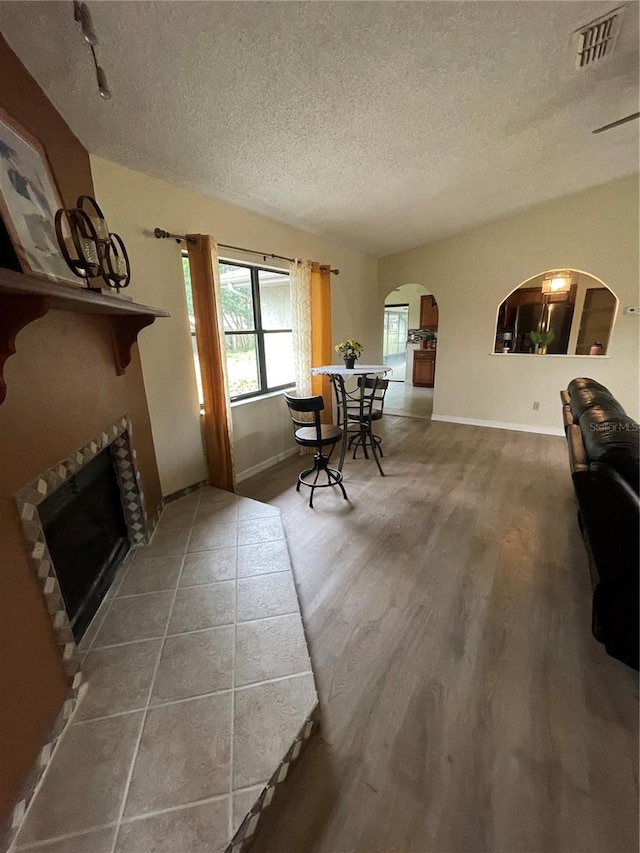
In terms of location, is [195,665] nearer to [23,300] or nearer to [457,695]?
[457,695]

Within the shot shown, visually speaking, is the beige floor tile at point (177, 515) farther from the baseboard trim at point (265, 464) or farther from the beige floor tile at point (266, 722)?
the beige floor tile at point (266, 722)

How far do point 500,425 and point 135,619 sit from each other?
4.76 meters

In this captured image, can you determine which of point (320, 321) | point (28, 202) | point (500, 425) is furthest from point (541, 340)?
point (28, 202)

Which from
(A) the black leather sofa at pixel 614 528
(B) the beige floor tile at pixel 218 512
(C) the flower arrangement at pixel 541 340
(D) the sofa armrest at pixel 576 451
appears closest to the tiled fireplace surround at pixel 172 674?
(B) the beige floor tile at pixel 218 512

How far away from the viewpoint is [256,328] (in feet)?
11.1

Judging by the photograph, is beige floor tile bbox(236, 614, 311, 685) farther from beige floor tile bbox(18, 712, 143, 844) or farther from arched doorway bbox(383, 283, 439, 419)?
arched doorway bbox(383, 283, 439, 419)

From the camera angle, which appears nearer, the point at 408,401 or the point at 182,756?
the point at 182,756

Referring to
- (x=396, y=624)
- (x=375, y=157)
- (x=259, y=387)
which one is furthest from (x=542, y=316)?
(x=396, y=624)

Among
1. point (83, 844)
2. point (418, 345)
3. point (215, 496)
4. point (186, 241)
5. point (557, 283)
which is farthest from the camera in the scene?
point (418, 345)

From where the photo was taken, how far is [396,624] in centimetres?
162

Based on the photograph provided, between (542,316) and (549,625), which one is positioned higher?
(542,316)

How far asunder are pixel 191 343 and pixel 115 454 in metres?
1.08

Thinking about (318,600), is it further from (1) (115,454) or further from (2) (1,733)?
(1) (115,454)

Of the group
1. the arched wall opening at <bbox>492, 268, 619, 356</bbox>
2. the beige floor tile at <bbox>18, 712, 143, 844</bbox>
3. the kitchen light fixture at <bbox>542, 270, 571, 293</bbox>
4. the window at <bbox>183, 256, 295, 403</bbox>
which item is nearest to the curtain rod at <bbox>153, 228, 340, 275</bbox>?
the window at <bbox>183, 256, 295, 403</bbox>
